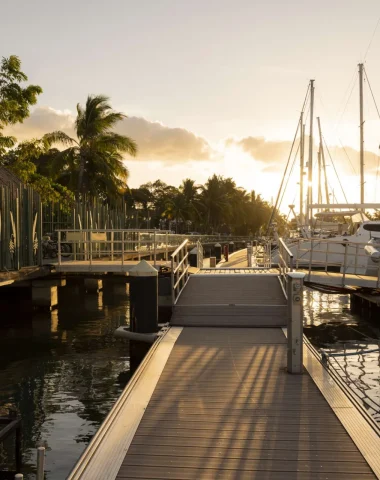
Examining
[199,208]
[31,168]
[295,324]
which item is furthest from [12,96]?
[199,208]

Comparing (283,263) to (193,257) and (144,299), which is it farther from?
(193,257)

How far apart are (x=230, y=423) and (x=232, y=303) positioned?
8.07 m

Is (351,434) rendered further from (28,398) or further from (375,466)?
(28,398)

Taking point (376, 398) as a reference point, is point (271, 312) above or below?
above

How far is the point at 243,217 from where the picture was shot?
117 metres

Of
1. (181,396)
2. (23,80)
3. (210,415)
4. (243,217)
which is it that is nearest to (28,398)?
(181,396)

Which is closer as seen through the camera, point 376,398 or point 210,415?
point 210,415

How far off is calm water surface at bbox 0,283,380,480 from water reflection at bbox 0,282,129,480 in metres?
0.01

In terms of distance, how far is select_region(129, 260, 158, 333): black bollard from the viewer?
525 inches

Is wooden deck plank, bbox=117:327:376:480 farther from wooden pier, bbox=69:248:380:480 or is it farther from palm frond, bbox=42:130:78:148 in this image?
palm frond, bbox=42:130:78:148

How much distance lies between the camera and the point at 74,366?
594 inches

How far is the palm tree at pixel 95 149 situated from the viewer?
43.2m

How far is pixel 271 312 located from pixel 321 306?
13180 mm

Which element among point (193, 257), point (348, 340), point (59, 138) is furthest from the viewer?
point (59, 138)
